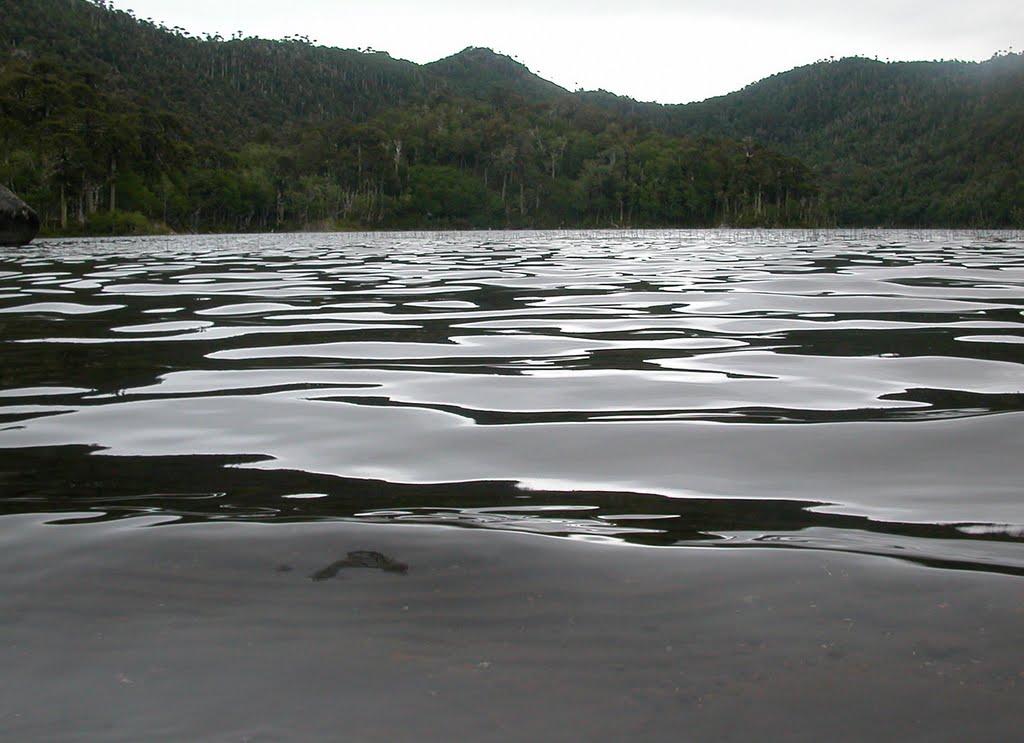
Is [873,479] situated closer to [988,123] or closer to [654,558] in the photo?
[654,558]

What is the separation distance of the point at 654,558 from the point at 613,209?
131709 millimetres

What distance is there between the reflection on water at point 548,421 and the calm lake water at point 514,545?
0.07 feet

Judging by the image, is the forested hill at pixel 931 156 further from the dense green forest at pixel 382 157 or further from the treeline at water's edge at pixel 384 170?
the treeline at water's edge at pixel 384 170

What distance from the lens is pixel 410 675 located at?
64.2 inches

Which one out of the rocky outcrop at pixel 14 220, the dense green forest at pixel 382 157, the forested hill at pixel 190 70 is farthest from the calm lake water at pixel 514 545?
the forested hill at pixel 190 70

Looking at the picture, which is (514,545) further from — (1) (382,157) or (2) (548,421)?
(1) (382,157)

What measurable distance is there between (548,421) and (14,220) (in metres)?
29.3

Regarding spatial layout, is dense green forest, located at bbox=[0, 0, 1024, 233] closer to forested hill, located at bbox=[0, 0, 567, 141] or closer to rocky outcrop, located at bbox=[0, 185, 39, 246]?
forested hill, located at bbox=[0, 0, 567, 141]

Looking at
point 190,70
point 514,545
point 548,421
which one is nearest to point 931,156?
point 190,70

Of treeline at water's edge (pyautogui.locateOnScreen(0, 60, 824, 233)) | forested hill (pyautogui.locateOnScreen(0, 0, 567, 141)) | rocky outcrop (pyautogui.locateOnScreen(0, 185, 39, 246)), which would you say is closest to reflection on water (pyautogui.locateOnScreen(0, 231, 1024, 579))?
rocky outcrop (pyautogui.locateOnScreen(0, 185, 39, 246))

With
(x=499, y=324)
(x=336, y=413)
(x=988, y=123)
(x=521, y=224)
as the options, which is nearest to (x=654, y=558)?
(x=336, y=413)

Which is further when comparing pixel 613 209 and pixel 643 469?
pixel 613 209

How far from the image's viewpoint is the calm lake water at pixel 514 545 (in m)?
1.53

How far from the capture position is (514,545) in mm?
2299
